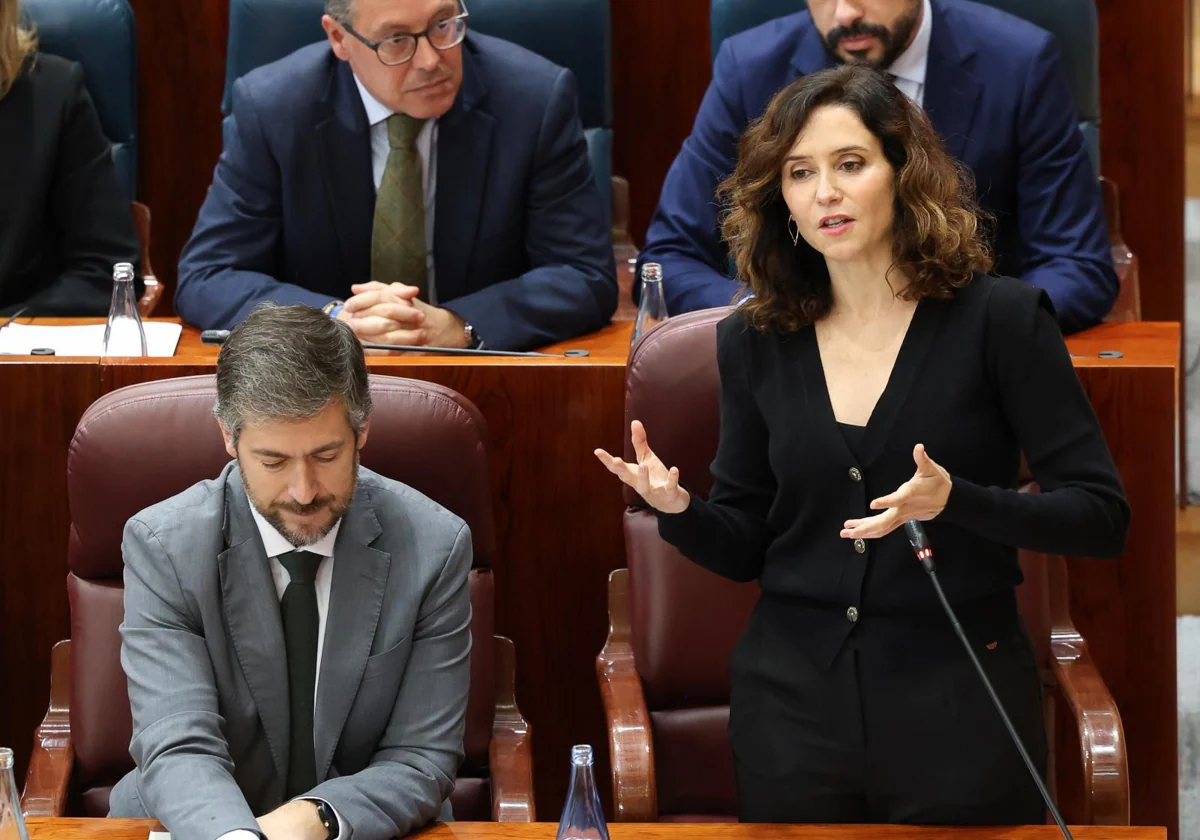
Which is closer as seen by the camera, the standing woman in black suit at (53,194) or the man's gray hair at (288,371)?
the man's gray hair at (288,371)

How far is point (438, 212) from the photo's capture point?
1.65 m

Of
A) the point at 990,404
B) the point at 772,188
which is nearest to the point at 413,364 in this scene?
the point at 772,188

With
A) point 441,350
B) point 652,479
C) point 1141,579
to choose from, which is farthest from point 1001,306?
point 441,350

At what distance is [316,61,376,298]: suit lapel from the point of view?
1618 millimetres

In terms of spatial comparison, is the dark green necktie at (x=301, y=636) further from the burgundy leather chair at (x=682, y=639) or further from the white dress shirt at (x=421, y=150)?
the white dress shirt at (x=421, y=150)

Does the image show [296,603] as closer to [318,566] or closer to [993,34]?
[318,566]

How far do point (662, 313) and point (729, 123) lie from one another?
25 cm

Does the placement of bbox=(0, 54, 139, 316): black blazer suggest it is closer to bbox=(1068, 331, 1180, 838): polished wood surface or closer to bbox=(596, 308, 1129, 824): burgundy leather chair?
bbox=(596, 308, 1129, 824): burgundy leather chair

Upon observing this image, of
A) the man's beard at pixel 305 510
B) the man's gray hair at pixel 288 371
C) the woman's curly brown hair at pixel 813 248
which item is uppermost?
the woman's curly brown hair at pixel 813 248

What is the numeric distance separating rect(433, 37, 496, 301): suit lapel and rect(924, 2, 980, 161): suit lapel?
0.40m

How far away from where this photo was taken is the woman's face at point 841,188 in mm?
1028

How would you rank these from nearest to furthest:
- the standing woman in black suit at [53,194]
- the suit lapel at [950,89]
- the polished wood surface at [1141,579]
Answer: the polished wood surface at [1141,579] < the suit lapel at [950,89] < the standing woman in black suit at [53,194]

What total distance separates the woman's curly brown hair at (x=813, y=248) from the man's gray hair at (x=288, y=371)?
0.24m

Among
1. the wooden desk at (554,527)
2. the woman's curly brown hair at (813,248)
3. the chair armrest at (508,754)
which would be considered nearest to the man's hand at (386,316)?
the wooden desk at (554,527)
